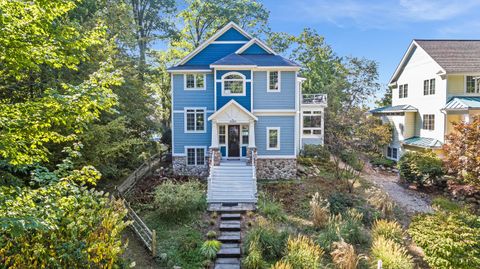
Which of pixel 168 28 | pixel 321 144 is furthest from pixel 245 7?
pixel 321 144

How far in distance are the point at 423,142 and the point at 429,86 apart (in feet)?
15.0

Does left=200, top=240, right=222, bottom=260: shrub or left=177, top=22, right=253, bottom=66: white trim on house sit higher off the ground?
left=177, top=22, right=253, bottom=66: white trim on house

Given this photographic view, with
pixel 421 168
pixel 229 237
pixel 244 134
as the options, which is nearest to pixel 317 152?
pixel 421 168

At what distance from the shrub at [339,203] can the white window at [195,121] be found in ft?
30.1

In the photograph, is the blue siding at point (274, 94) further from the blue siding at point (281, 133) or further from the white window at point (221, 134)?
the white window at point (221, 134)

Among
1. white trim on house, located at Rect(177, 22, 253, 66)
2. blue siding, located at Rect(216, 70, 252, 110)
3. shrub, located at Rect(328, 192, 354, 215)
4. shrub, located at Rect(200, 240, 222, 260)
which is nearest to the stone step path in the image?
shrub, located at Rect(200, 240, 222, 260)

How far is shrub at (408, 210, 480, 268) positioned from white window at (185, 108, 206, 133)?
1286cm

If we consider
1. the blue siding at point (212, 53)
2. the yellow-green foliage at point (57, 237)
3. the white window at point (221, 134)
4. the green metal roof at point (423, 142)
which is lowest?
the yellow-green foliage at point (57, 237)

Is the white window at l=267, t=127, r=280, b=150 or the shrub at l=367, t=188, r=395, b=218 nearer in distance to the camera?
the shrub at l=367, t=188, r=395, b=218

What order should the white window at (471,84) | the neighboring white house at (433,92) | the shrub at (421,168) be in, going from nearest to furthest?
the shrub at (421,168)
the neighboring white house at (433,92)
the white window at (471,84)

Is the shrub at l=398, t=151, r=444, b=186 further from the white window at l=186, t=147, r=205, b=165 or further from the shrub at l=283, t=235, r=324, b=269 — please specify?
the white window at l=186, t=147, r=205, b=165

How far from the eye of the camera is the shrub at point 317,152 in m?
22.2

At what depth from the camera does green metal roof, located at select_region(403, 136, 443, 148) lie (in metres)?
19.5

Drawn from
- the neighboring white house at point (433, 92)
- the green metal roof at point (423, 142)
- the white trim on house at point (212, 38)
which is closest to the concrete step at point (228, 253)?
the white trim on house at point (212, 38)
